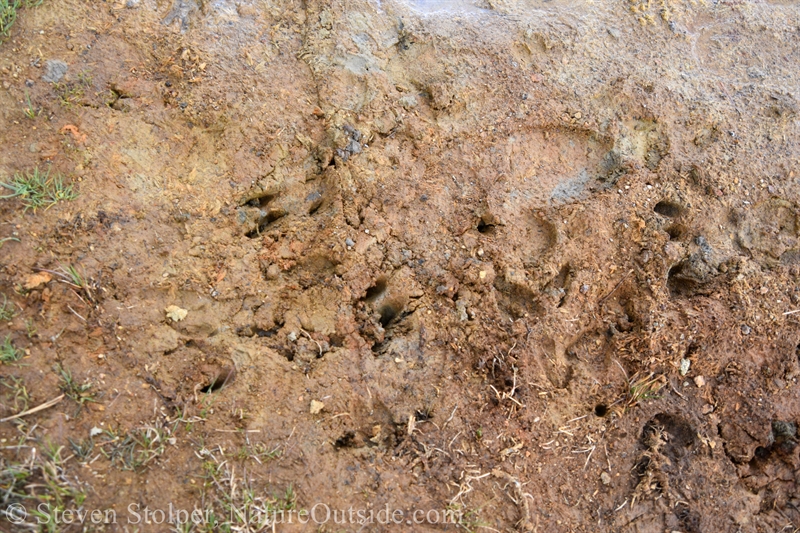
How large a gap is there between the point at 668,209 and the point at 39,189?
3119 mm

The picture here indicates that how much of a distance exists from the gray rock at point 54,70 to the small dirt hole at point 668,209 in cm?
309

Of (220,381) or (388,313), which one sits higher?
(388,313)

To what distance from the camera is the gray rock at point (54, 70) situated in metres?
2.63

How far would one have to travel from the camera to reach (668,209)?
9.94 feet

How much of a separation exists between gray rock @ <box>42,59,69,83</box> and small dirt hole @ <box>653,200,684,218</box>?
10.1 ft

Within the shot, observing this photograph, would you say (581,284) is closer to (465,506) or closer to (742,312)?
(742,312)

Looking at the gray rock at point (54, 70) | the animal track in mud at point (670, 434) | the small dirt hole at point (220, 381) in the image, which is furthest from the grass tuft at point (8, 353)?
the animal track in mud at point (670, 434)

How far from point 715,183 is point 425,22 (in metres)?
1.89

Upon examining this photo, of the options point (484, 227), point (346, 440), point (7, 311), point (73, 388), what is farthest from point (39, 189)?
point (484, 227)

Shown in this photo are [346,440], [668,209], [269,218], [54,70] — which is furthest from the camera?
[668,209]

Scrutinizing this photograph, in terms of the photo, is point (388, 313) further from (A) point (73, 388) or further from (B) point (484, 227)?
(A) point (73, 388)

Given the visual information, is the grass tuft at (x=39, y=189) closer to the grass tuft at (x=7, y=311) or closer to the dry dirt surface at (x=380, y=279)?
the dry dirt surface at (x=380, y=279)

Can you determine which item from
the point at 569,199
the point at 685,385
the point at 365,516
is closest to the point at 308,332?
the point at 365,516

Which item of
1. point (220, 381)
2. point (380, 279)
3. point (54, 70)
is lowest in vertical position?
point (220, 381)
